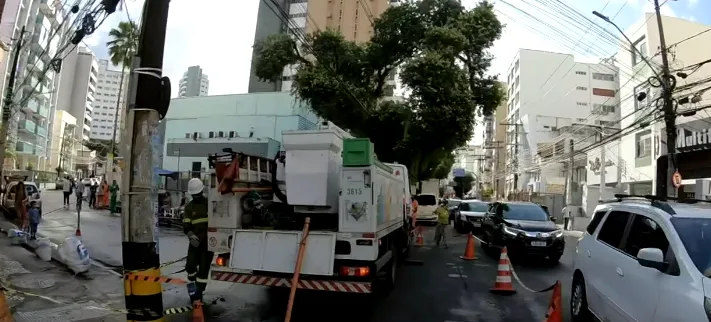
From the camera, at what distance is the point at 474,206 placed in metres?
23.4

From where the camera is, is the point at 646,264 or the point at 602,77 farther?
the point at 602,77

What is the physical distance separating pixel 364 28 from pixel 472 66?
42.0m

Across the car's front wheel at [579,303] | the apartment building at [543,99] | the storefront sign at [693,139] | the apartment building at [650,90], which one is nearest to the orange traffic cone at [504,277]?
the car's front wheel at [579,303]

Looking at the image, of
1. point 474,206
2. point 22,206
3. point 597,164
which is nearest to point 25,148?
point 22,206

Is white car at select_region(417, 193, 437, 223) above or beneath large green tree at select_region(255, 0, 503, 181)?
beneath

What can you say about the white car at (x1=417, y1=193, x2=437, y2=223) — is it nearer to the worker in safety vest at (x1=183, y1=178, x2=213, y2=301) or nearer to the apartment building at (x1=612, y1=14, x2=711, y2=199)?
the apartment building at (x1=612, y1=14, x2=711, y2=199)

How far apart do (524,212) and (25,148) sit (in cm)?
6733

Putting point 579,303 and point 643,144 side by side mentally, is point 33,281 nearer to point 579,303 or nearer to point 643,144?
point 579,303

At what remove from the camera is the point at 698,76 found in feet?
101

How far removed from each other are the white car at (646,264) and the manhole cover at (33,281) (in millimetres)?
7766

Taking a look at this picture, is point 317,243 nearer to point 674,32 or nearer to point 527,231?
point 527,231

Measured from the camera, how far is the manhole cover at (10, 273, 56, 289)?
7684 mm

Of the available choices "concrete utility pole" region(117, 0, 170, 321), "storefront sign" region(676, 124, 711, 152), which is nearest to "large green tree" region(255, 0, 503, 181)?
"storefront sign" region(676, 124, 711, 152)

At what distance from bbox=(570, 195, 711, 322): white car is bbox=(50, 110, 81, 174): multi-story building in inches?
3528
